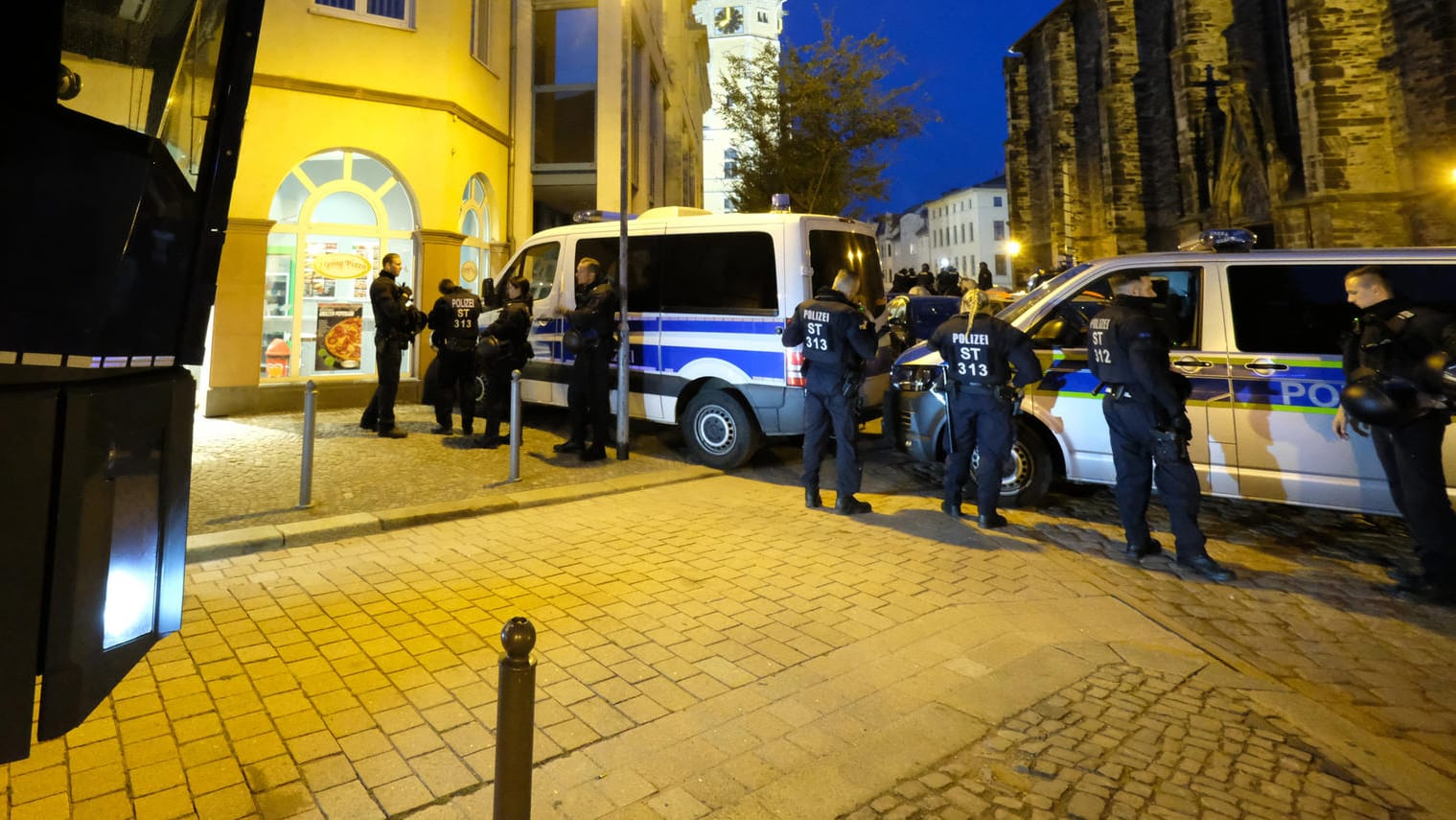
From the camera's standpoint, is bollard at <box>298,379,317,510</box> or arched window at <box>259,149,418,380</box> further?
arched window at <box>259,149,418,380</box>

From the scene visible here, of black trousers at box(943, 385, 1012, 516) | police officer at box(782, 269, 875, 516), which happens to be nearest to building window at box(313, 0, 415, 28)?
police officer at box(782, 269, 875, 516)

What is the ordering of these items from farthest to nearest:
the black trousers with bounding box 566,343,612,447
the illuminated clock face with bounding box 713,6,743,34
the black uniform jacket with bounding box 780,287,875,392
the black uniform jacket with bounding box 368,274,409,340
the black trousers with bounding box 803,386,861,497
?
the illuminated clock face with bounding box 713,6,743,34 → the black uniform jacket with bounding box 368,274,409,340 → the black trousers with bounding box 566,343,612,447 → the black trousers with bounding box 803,386,861,497 → the black uniform jacket with bounding box 780,287,875,392

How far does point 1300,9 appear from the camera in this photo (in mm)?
15625

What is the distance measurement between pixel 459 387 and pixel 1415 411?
28.7 ft

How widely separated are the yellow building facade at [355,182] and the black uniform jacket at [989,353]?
548cm

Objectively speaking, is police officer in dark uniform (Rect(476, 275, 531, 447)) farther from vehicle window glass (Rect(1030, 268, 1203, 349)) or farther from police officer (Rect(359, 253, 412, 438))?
vehicle window glass (Rect(1030, 268, 1203, 349))

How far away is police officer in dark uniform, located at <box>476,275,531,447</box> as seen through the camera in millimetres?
8062

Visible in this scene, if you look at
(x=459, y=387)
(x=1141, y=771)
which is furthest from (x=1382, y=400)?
(x=459, y=387)

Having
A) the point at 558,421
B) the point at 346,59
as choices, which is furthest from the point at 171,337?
the point at 346,59

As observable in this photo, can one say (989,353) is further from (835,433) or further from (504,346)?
(504,346)

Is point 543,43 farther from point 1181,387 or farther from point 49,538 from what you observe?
point 49,538

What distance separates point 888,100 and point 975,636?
1841cm

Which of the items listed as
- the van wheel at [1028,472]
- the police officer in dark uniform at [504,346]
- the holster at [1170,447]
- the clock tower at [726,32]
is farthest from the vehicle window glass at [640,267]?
the clock tower at [726,32]

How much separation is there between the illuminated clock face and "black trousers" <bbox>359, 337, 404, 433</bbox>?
82850 mm
